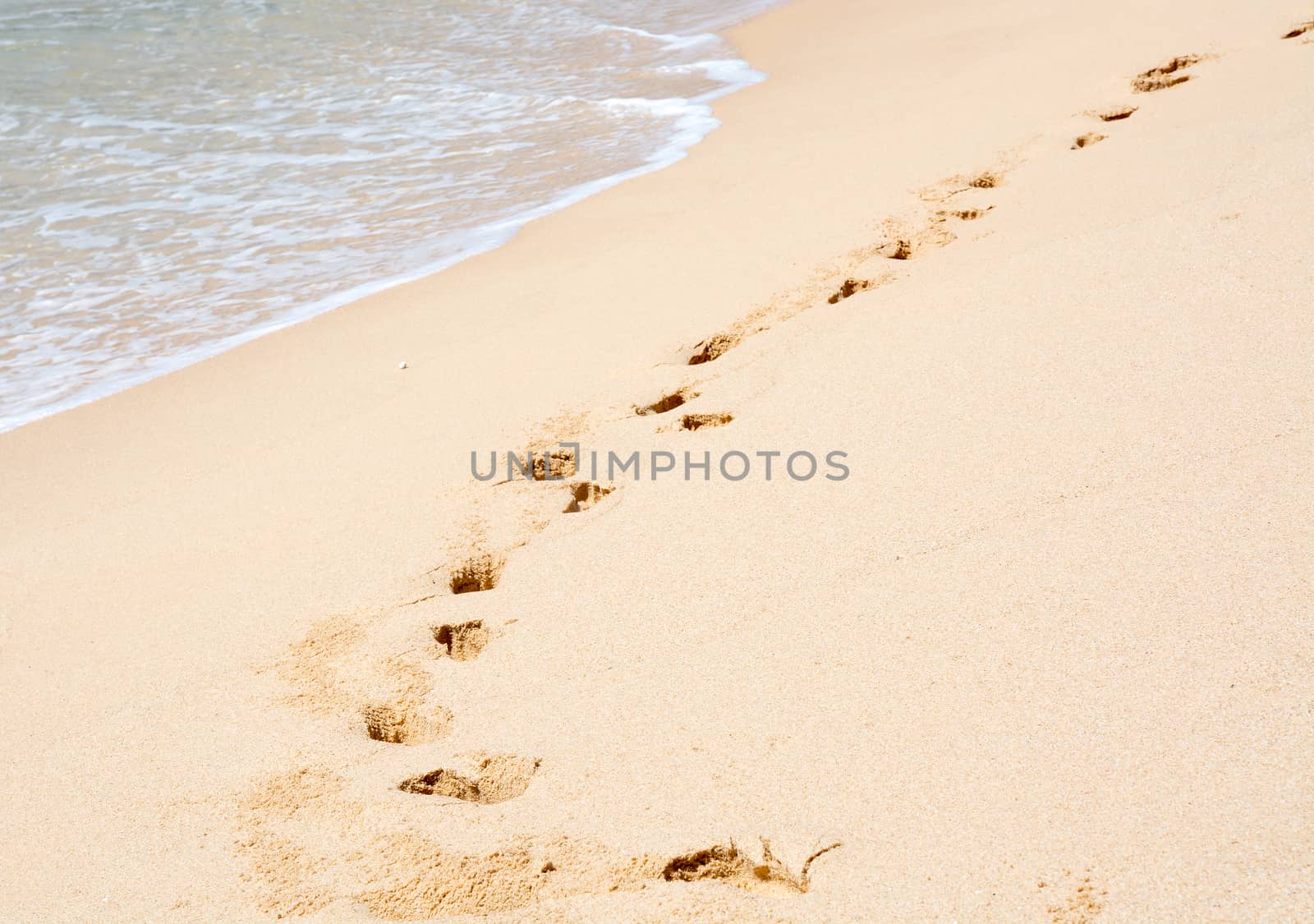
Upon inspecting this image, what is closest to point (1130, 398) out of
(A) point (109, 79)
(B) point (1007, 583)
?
(B) point (1007, 583)

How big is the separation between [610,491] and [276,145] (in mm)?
4385

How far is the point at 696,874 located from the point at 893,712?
0.38 metres

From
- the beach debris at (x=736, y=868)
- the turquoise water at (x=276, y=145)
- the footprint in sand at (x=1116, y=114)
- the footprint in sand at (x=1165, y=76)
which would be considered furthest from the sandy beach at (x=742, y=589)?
the turquoise water at (x=276, y=145)

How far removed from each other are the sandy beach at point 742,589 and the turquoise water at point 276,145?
696 mm

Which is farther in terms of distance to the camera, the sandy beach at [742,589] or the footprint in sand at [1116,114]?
the footprint in sand at [1116,114]

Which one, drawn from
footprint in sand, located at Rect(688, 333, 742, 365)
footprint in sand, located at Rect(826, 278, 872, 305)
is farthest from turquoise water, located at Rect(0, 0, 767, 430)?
footprint in sand, located at Rect(826, 278, 872, 305)

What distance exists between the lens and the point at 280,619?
7.04ft

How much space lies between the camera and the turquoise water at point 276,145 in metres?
4.09

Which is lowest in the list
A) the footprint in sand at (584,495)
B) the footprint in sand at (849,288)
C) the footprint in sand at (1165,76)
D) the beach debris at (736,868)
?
the beach debris at (736,868)

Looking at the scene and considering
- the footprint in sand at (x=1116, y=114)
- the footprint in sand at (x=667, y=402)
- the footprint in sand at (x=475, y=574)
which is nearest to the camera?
the footprint in sand at (x=475, y=574)

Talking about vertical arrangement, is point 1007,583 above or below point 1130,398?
below

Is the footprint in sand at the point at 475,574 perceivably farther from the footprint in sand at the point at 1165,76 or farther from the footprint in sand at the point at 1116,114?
the footprint in sand at the point at 1165,76

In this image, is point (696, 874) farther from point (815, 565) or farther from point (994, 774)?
point (815, 565)

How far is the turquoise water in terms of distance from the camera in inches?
161
